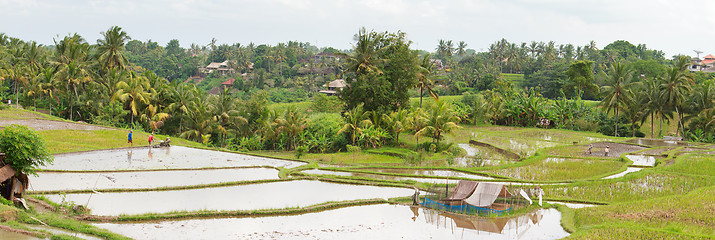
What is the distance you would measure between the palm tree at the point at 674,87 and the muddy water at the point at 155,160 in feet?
73.5

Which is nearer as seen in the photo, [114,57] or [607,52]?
[114,57]

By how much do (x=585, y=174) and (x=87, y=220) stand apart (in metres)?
14.9

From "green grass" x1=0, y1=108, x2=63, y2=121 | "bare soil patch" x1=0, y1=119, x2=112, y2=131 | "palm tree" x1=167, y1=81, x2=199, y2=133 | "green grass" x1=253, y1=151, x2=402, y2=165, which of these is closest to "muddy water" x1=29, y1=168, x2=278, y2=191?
"green grass" x1=253, y1=151, x2=402, y2=165

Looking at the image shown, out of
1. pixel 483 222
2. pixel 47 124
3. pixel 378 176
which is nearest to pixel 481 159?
pixel 378 176

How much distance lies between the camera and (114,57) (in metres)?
32.6

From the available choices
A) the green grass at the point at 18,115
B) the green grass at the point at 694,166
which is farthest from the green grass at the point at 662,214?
the green grass at the point at 18,115

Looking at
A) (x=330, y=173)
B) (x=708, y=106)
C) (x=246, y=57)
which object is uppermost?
(x=246, y=57)

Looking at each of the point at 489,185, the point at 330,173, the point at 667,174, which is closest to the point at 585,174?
the point at 667,174

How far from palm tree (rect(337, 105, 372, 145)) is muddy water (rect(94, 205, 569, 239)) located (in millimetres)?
11432

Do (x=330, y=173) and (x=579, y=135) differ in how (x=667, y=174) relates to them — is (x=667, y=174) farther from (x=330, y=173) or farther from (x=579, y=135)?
(x=579, y=135)

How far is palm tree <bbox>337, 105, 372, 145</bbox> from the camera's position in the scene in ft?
77.7

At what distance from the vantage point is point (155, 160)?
1853cm

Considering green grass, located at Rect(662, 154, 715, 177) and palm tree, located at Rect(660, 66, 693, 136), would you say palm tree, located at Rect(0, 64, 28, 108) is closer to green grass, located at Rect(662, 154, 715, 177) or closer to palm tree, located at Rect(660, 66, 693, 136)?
green grass, located at Rect(662, 154, 715, 177)

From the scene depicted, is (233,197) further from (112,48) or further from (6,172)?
(112,48)
